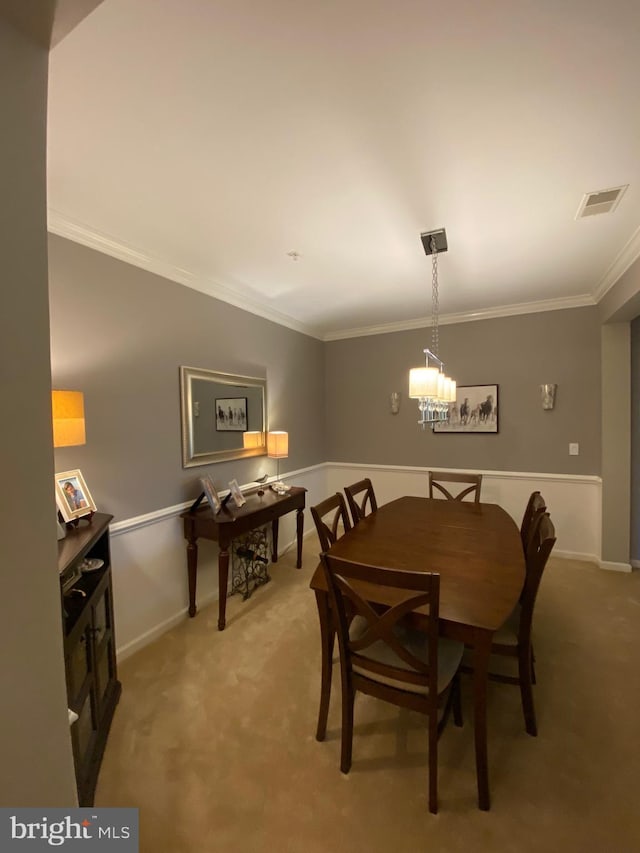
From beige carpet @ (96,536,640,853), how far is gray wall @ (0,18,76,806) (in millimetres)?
1013

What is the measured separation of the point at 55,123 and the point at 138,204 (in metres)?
0.52

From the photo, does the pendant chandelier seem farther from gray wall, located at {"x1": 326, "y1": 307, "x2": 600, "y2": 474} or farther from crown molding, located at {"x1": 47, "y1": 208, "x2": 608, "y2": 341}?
gray wall, located at {"x1": 326, "y1": 307, "x2": 600, "y2": 474}

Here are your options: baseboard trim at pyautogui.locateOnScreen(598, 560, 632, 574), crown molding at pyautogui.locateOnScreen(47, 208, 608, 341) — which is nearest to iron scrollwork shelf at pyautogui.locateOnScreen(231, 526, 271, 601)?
crown molding at pyautogui.locateOnScreen(47, 208, 608, 341)

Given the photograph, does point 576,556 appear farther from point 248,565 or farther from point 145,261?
point 145,261

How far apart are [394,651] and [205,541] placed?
6.06ft

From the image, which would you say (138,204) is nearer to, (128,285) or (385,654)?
(128,285)

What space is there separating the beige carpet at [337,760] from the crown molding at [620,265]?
8.30ft

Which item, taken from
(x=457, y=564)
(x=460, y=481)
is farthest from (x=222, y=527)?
(x=460, y=481)

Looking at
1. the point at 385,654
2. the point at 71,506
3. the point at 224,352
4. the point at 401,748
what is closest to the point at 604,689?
the point at 401,748

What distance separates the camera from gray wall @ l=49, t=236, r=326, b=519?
1.97 metres

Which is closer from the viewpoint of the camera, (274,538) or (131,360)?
(131,360)

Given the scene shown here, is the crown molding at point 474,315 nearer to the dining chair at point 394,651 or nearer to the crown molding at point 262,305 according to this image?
the crown molding at point 262,305

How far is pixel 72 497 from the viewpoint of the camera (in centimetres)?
174

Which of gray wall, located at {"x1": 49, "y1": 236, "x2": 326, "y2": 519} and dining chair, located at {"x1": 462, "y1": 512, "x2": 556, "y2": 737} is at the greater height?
gray wall, located at {"x1": 49, "y1": 236, "x2": 326, "y2": 519}
